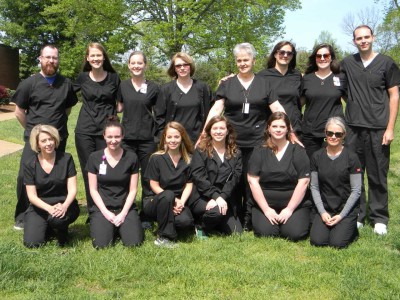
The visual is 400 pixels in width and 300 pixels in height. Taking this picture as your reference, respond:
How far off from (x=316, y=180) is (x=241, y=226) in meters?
0.98

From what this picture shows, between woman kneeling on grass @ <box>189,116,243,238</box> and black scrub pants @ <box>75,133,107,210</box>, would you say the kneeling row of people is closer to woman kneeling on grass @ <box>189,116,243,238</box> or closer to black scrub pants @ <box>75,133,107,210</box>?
woman kneeling on grass @ <box>189,116,243,238</box>

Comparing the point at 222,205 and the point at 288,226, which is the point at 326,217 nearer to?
the point at 288,226

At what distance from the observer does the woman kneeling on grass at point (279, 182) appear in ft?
16.2

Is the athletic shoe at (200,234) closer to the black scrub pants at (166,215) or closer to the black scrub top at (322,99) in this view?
the black scrub pants at (166,215)

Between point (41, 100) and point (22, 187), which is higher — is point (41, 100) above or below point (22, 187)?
above

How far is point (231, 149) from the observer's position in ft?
17.1

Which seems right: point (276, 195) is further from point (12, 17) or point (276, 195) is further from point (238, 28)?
point (12, 17)

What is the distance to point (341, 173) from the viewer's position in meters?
4.91

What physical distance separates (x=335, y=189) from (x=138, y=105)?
237 centimetres

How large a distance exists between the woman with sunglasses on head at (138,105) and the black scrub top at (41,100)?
689 millimetres

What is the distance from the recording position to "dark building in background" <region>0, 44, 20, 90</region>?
110ft

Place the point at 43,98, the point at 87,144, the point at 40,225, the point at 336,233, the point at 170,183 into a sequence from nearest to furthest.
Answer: the point at 336,233, the point at 40,225, the point at 170,183, the point at 43,98, the point at 87,144

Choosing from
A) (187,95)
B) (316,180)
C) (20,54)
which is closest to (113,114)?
(187,95)

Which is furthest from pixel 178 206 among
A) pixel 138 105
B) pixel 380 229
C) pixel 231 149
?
pixel 380 229
